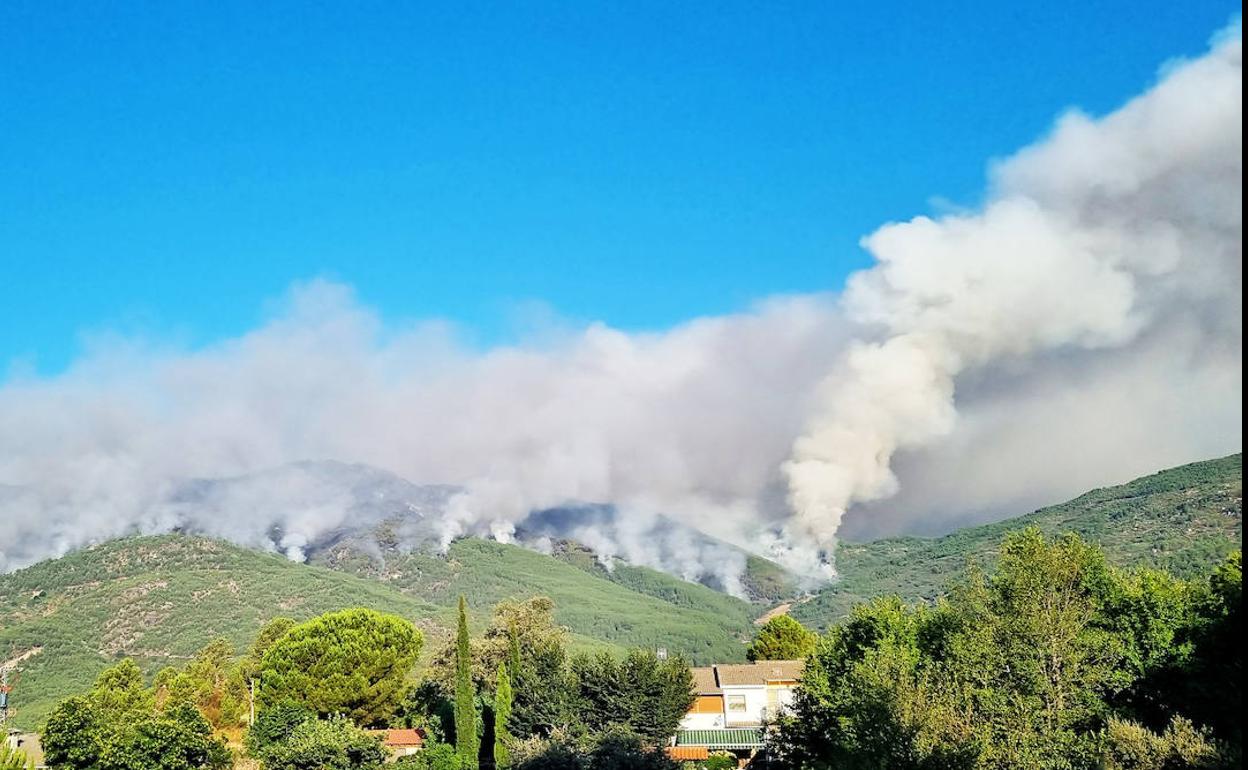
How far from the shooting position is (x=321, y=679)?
2618 inches

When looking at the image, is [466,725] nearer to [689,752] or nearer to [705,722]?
[689,752]

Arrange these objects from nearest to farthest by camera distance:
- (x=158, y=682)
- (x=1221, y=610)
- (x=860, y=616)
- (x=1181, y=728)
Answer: (x=1181, y=728) < (x=1221, y=610) < (x=860, y=616) < (x=158, y=682)

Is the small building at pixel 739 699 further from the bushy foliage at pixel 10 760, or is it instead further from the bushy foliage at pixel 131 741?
the bushy foliage at pixel 10 760

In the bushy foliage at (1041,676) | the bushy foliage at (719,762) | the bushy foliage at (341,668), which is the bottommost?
the bushy foliage at (719,762)

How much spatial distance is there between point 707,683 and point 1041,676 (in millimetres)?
51840

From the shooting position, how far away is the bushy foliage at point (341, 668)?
65.9 meters

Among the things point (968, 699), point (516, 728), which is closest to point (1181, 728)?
point (968, 699)

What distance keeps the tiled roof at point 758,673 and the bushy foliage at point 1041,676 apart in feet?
107

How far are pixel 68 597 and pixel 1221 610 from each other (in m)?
174

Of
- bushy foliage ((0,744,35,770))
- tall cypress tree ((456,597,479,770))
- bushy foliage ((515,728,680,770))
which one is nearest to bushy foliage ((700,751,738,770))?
bushy foliage ((515,728,680,770))

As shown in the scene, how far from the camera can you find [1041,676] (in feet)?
102

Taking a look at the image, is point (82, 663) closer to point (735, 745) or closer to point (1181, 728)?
point (735, 745)

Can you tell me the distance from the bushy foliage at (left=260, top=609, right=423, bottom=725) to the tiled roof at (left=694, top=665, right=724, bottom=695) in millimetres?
23415

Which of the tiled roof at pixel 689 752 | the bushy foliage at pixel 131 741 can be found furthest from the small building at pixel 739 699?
the bushy foliage at pixel 131 741
